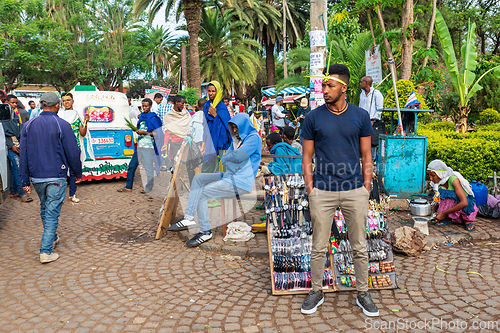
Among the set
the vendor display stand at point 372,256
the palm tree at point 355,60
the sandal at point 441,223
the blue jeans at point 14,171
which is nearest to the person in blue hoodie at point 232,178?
the vendor display stand at point 372,256

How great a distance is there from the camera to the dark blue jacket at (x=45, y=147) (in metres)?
4.62

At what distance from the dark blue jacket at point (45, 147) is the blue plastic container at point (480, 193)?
5.65m

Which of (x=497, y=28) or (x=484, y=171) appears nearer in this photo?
(x=484, y=171)

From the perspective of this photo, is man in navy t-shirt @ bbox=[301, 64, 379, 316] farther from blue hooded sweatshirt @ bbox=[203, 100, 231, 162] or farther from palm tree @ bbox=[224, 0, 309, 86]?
palm tree @ bbox=[224, 0, 309, 86]

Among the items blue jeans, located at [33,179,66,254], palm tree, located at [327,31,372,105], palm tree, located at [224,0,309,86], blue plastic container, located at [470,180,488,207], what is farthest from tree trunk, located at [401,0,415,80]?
palm tree, located at [224,0,309,86]

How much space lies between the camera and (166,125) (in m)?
8.83

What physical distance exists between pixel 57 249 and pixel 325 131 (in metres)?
3.91

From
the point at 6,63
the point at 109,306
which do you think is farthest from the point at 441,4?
the point at 6,63

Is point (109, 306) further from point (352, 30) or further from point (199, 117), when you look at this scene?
point (352, 30)

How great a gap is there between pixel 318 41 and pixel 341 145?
11.9ft

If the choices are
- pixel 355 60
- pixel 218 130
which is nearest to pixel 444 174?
pixel 218 130

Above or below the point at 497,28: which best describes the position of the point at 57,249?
below

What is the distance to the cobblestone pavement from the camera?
3189 millimetres

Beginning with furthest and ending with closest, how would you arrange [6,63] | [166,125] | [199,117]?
[6,63] < [166,125] < [199,117]
